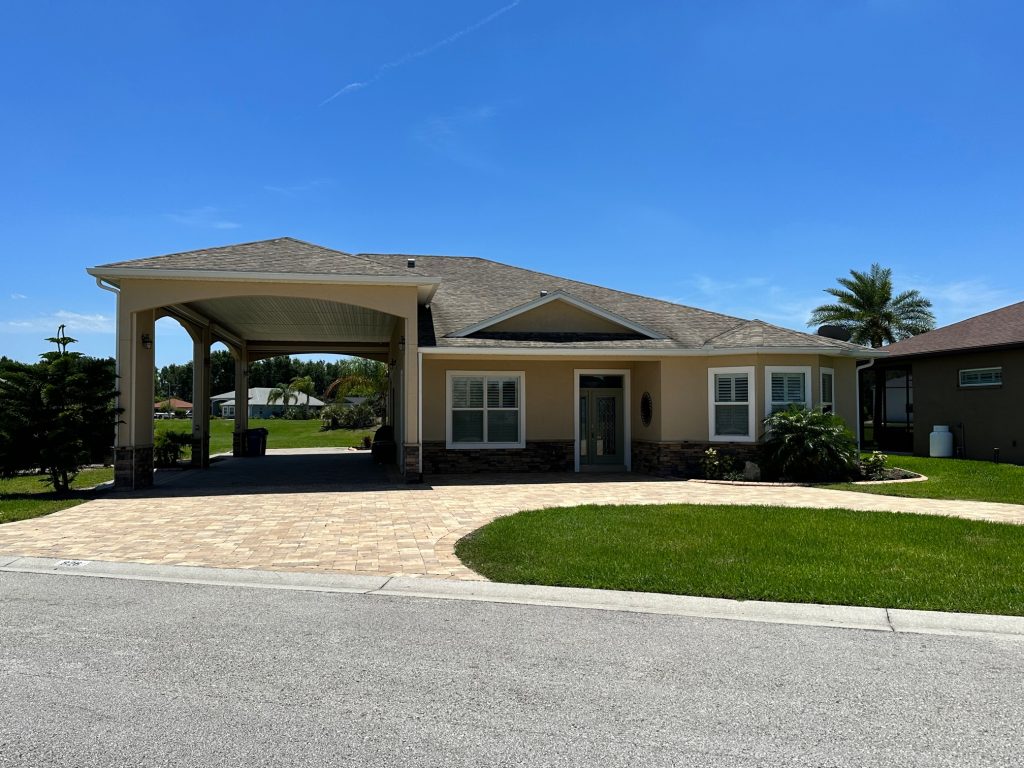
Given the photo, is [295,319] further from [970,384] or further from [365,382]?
[970,384]

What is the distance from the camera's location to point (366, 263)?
604 inches

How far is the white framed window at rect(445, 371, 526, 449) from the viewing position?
17938 mm

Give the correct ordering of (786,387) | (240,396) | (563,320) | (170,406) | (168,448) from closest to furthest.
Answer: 1. (786,387)
2. (563,320)
3. (168,448)
4. (240,396)
5. (170,406)

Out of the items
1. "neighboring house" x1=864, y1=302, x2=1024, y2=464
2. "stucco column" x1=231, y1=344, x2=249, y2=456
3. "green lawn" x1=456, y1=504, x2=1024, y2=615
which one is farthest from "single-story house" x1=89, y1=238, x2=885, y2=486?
"green lawn" x1=456, y1=504, x2=1024, y2=615

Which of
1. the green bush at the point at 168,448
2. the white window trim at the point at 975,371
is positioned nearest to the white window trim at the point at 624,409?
the white window trim at the point at 975,371

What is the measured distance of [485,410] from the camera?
18109 millimetres

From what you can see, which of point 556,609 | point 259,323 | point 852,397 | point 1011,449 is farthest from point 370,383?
point 556,609

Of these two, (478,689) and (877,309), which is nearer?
(478,689)

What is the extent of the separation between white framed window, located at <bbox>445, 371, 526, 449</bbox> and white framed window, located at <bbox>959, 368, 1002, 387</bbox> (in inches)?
516

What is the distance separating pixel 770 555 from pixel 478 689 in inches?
189

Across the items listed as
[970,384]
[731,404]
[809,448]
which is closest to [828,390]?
[731,404]

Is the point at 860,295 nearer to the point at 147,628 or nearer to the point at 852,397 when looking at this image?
the point at 852,397

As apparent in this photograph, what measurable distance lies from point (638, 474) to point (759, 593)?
1107 cm

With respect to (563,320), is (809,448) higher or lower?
lower
